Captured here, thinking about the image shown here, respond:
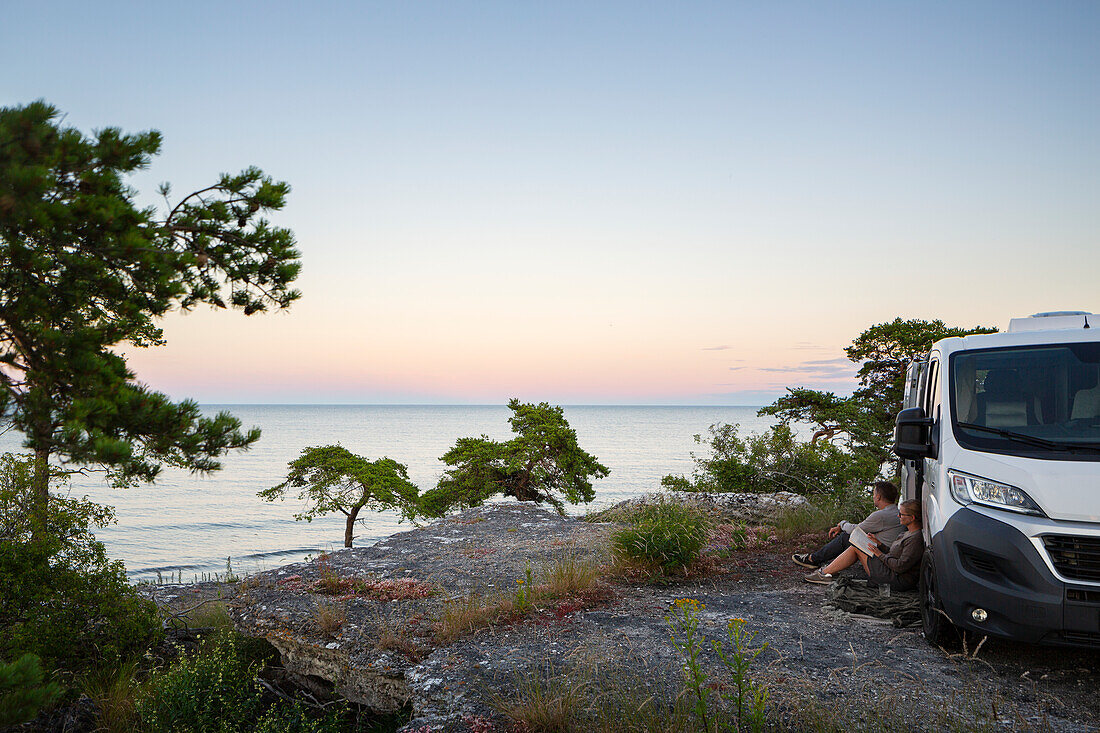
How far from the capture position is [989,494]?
187 inches

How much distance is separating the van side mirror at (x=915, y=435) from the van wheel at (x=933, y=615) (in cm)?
89

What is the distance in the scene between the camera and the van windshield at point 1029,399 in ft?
15.9

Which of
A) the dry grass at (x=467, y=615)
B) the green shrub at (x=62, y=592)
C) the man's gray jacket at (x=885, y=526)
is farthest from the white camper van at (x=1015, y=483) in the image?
the green shrub at (x=62, y=592)

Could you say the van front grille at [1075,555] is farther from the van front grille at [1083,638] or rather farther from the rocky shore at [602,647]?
the rocky shore at [602,647]

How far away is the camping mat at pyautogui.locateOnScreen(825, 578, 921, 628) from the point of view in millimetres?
6277

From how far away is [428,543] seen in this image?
1108 centimetres

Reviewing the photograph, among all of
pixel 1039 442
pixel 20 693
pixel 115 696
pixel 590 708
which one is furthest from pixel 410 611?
pixel 1039 442

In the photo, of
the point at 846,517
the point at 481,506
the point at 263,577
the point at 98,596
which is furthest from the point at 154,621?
the point at 846,517

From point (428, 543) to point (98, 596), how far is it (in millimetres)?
5516

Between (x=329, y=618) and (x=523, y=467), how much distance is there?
31.1 ft

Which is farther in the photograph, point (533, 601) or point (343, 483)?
point (343, 483)

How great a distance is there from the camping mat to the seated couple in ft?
0.55

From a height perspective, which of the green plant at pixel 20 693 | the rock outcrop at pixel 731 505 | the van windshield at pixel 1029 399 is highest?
the van windshield at pixel 1029 399

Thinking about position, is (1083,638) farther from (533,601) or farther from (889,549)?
(533,601)
